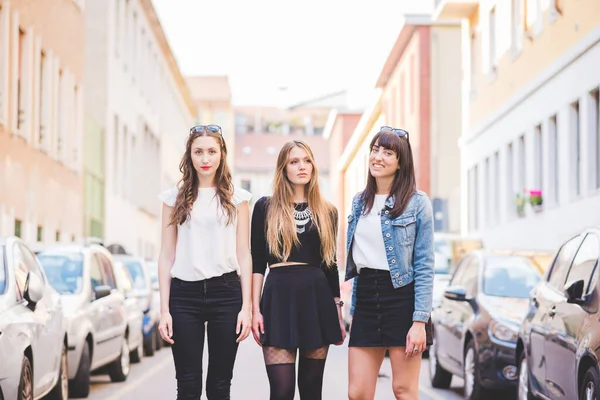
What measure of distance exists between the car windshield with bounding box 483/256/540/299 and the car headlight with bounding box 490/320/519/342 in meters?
1.11

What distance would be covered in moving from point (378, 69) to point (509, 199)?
26.3 m

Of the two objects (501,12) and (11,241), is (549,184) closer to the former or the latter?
(501,12)

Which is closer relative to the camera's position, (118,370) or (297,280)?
(297,280)

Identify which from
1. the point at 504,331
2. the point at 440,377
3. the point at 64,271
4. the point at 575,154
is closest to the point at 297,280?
the point at 504,331

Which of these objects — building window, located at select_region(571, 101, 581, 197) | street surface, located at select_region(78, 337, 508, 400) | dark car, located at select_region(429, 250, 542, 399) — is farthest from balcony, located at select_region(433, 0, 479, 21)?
dark car, located at select_region(429, 250, 542, 399)

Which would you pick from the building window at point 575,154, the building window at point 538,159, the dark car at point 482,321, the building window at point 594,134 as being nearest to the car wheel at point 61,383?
the dark car at point 482,321

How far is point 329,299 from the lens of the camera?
812cm

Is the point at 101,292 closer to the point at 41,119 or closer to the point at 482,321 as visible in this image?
the point at 482,321

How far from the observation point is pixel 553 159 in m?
29.6

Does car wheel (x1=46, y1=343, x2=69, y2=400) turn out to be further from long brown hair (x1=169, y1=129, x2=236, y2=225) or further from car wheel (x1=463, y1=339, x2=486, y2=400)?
long brown hair (x1=169, y1=129, x2=236, y2=225)

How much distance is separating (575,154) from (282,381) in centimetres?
2048

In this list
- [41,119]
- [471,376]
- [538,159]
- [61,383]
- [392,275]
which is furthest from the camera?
[41,119]

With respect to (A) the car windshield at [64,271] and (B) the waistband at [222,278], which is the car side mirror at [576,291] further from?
(A) the car windshield at [64,271]

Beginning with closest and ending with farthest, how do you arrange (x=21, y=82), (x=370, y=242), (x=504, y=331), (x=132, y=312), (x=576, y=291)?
(x=370, y=242)
(x=576, y=291)
(x=504, y=331)
(x=132, y=312)
(x=21, y=82)
